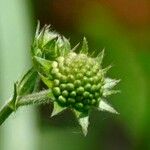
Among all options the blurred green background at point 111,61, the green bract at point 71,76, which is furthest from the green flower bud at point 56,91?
the blurred green background at point 111,61

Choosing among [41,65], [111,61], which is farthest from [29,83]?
[111,61]

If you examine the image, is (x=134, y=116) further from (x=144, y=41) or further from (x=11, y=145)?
(x=11, y=145)

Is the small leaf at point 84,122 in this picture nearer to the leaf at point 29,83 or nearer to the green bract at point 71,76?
the green bract at point 71,76

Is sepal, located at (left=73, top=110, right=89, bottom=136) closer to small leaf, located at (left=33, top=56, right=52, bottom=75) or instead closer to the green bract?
the green bract

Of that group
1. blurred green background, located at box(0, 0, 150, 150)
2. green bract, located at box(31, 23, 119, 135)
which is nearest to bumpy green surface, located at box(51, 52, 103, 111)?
green bract, located at box(31, 23, 119, 135)

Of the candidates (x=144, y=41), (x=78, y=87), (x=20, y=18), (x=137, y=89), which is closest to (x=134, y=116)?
(x=137, y=89)

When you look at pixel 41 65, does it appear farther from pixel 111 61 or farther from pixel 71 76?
pixel 111 61

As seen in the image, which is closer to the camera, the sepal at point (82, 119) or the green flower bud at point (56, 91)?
the sepal at point (82, 119)
